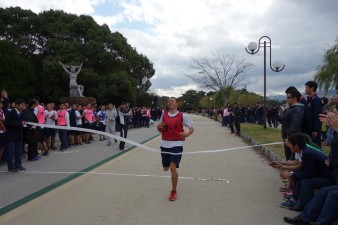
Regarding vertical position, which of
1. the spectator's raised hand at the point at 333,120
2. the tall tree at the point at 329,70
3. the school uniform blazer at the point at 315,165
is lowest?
the school uniform blazer at the point at 315,165

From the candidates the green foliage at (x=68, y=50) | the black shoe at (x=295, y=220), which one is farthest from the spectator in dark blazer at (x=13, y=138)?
the green foliage at (x=68, y=50)

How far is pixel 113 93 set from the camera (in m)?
38.6

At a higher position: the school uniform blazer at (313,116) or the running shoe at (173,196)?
the school uniform blazer at (313,116)

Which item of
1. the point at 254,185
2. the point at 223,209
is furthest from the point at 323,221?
the point at 254,185

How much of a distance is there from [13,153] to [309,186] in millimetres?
6794

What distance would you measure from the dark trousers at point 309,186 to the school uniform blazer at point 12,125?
6.69 m

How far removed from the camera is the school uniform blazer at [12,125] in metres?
8.96

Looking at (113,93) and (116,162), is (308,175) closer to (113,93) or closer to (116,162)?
(116,162)

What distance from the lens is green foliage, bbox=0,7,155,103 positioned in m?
38.6

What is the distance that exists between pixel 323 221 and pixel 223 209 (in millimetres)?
1660

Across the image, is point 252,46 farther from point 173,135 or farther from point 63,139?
point 173,135

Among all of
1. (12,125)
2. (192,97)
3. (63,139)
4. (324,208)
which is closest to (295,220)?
(324,208)

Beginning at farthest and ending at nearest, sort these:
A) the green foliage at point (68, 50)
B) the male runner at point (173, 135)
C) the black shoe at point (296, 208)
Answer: the green foliage at point (68, 50) < the male runner at point (173, 135) < the black shoe at point (296, 208)

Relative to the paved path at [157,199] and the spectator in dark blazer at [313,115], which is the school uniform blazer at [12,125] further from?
the spectator in dark blazer at [313,115]
